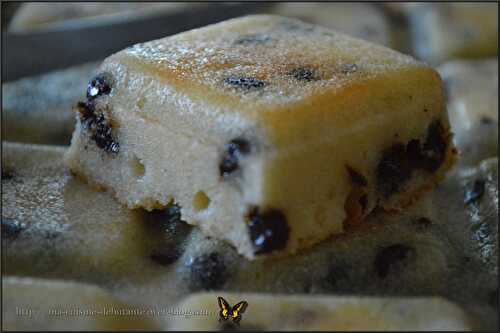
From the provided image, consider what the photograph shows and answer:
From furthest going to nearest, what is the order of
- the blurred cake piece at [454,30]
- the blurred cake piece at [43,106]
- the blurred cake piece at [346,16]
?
the blurred cake piece at [346,16], the blurred cake piece at [454,30], the blurred cake piece at [43,106]

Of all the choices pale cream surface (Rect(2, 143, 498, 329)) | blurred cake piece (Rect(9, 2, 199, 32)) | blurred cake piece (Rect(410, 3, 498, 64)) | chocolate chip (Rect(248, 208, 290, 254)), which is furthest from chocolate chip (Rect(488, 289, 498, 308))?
blurred cake piece (Rect(9, 2, 199, 32))

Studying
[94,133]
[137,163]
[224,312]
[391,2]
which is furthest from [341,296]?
[391,2]

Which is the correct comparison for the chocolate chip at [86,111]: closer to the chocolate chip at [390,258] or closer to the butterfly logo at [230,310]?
the butterfly logo at [230,310]

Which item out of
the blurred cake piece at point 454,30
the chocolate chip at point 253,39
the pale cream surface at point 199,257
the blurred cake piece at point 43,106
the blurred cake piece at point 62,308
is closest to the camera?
the blurred cake piece at point 62,308

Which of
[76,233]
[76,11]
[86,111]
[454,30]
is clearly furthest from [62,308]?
[454,30]

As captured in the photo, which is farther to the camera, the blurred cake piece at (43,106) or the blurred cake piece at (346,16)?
the blurred cake piece at (346,16)

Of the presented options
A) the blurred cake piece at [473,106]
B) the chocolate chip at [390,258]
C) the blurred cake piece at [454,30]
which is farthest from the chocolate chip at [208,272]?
the blurred cake piece at [454,30]

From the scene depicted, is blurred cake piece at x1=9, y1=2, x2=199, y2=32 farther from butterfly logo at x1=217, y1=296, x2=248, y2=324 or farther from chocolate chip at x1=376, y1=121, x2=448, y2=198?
butterfly logo at x1=217, y1=296, x2=248, y2=324
